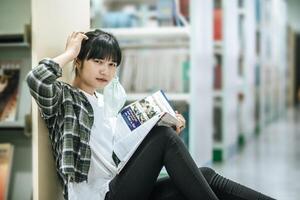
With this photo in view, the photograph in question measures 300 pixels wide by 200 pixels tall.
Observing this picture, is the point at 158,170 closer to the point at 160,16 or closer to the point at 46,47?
the point at 46,47

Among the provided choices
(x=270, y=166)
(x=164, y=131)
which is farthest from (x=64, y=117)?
(x=270, y=166)

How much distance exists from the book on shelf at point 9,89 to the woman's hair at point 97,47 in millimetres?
567

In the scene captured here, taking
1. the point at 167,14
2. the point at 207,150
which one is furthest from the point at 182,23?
the point at 207,150

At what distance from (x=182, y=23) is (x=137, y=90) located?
1.89 feet

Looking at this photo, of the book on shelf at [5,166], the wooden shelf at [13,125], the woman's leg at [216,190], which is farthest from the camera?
the book on shelf at [5,166]

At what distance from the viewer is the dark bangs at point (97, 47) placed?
1.86 metres

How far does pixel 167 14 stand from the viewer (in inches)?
148

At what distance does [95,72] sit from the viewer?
186 centimetres

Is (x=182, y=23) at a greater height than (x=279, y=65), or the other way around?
(x=182, y=23)

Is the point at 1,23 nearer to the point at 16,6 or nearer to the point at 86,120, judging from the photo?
the point at 16,6

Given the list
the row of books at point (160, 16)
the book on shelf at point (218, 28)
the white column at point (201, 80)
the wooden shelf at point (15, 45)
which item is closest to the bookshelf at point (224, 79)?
the book on shelf at point (218, 28)

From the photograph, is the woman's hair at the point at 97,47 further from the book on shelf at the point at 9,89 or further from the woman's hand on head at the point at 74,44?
the book on shelf at the point at 9,89

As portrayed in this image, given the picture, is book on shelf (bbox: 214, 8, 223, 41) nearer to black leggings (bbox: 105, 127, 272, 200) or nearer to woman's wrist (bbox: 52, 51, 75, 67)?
black leggings (bbox: 105, 127, 272, 200)

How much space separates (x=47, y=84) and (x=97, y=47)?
0.29 metres
